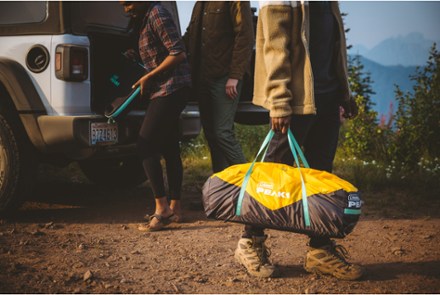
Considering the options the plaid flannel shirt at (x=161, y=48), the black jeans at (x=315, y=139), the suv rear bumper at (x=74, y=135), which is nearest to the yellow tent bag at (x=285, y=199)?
→ the black jeans at (x=315, y=139)

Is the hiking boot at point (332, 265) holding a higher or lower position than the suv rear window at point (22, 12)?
lower

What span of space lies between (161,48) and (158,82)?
0.85 feet

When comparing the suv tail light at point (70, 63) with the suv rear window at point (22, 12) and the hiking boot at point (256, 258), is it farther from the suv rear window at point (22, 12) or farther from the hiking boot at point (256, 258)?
the hiking boot at point (256, 258)

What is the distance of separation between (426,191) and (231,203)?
3205mm

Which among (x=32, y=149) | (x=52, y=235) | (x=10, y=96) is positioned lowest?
(x=52, y=235)

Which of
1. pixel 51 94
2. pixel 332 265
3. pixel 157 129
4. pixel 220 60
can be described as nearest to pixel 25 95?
pixel 51 94

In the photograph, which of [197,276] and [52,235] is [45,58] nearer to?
[52,235]

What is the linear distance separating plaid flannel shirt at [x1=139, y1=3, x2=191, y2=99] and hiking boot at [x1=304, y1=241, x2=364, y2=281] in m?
1.68

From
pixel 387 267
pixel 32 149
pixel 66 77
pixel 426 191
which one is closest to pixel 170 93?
pixel 66 77

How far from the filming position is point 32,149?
416 cm

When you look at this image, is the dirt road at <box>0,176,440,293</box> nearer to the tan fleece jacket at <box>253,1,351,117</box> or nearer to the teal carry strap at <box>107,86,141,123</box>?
the teal carry strap at <box>107,86,141,123</box>

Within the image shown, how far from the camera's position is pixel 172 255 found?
3.39 meters

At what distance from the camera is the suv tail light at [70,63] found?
3.82 metres

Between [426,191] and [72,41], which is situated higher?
[72,41]
